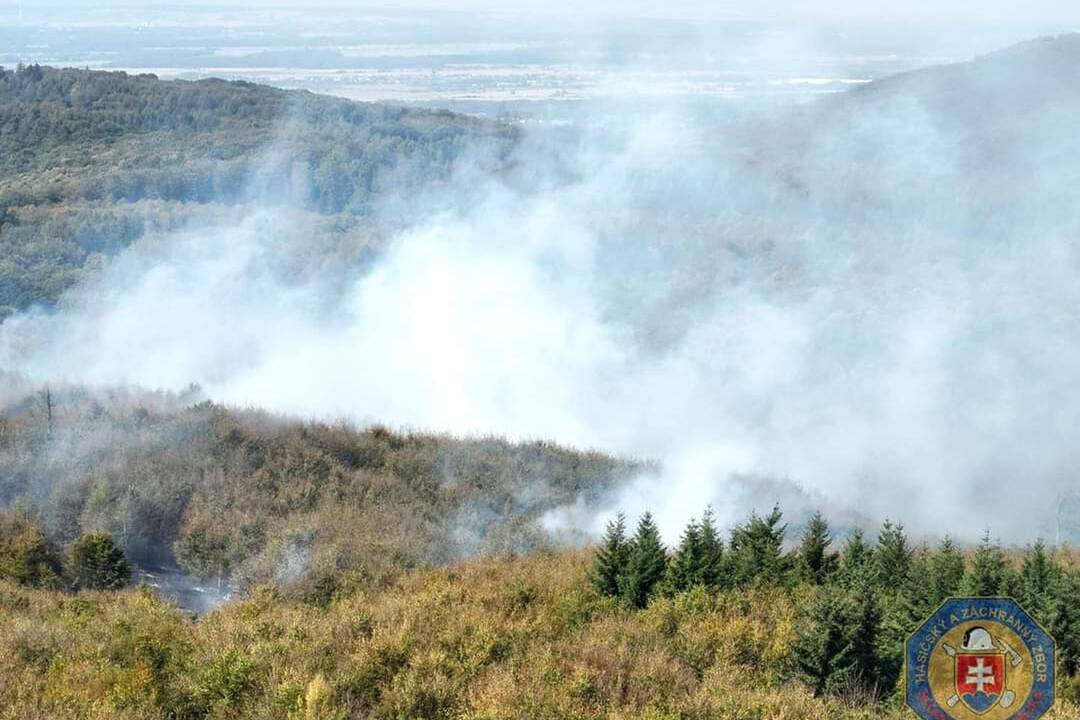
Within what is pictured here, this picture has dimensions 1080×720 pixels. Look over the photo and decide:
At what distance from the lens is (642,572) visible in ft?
49.7

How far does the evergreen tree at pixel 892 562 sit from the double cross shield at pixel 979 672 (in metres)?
8.57

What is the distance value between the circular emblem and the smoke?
20502 millimetres

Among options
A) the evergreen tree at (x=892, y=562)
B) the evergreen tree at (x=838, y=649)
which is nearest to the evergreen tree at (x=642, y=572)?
the evergreen tree at (x=892, y=562)

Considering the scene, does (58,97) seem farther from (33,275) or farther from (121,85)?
(33,275)

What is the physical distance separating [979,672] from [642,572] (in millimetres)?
8189

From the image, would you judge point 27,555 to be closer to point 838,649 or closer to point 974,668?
point 838,649

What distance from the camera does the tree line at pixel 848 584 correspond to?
1058 centimetres

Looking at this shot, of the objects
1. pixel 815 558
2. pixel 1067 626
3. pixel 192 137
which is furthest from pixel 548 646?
pixel 192 137

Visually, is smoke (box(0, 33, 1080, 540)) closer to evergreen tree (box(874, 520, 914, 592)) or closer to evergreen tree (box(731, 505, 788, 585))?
evergreen tree (box(731, 505, 788, 585))

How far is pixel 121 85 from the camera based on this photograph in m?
93.7

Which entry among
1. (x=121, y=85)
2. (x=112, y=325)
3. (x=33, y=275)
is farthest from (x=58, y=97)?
(x=112, y=325)

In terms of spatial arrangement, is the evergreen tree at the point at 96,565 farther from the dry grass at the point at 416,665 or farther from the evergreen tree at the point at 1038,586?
the evergreen tree at the point at 1038,586

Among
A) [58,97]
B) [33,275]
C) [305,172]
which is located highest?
[58,97]

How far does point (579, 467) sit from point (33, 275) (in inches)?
1402
